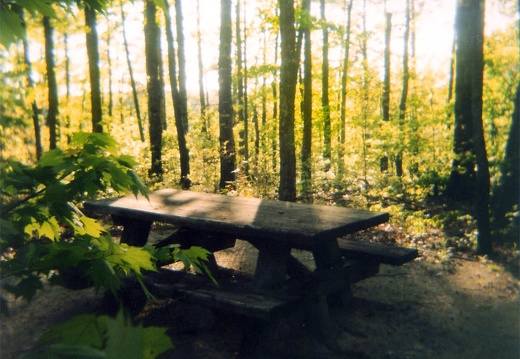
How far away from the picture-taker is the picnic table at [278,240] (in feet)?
11.9

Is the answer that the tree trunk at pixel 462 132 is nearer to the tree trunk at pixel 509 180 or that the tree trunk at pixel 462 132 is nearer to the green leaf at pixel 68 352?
the tree trunk at pixel 509 180

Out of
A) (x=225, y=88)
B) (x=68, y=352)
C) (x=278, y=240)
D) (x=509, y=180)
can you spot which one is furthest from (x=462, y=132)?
(x=68, y=352)

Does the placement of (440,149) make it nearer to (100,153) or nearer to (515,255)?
(515,255)

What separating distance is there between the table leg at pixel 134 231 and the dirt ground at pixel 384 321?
0.75m

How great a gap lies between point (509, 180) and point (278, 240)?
5001mm

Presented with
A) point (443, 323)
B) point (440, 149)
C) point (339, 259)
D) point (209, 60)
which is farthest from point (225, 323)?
point (209, 60)

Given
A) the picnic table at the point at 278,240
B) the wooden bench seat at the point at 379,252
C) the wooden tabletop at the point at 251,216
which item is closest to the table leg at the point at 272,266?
the picnic table at the point at 278,240

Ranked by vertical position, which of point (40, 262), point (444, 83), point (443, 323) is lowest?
point (443, 323)

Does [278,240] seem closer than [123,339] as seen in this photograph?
No

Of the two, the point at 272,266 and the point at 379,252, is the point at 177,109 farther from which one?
the point at 272,266

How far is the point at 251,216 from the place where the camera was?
4246mm

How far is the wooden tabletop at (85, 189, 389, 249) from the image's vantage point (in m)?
3.69

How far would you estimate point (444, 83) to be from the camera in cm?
2812

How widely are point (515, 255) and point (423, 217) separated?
6.79 ft
